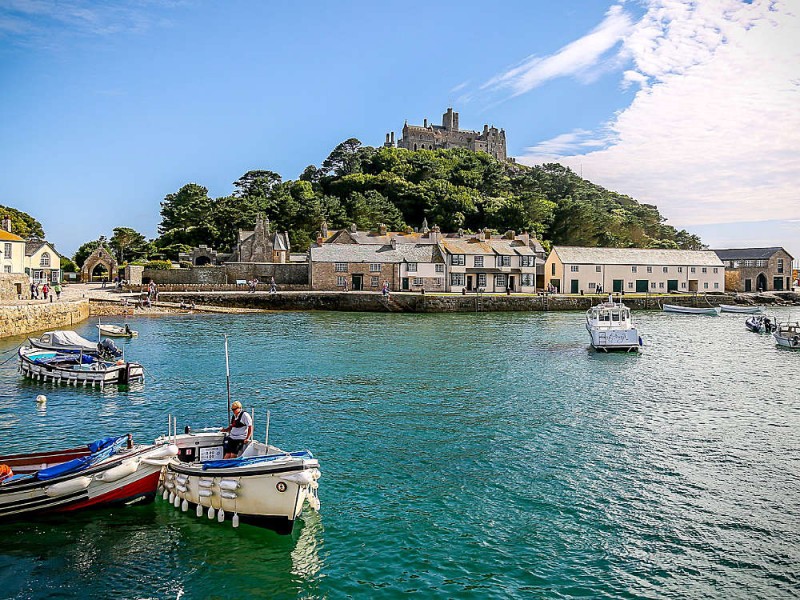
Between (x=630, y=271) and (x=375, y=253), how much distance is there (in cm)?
3615

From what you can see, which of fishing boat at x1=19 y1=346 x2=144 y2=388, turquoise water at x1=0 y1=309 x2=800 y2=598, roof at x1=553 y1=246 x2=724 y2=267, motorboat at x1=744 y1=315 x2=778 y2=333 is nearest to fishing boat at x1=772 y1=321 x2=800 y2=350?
motorboat at x1=744 y1=315 x2=778 y2=333

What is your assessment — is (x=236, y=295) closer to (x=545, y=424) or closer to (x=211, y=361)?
(x=211, y=361)

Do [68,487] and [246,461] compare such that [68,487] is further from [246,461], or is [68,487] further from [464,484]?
[464,484]

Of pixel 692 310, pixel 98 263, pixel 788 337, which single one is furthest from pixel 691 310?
pixel 98 263

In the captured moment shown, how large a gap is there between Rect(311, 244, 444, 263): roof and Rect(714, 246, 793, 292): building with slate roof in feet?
179

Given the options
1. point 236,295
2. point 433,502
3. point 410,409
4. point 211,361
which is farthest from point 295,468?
point 236,295

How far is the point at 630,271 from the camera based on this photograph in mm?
84500

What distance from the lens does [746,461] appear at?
57.2ft

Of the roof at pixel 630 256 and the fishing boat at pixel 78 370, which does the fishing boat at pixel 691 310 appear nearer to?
the roof at pixel 630 256

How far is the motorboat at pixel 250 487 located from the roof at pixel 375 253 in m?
62.3

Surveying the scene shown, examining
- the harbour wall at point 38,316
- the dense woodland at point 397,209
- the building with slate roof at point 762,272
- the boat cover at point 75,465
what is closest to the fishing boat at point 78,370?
the boat cover at point 75,465

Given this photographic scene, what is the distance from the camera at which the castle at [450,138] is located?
178 meters

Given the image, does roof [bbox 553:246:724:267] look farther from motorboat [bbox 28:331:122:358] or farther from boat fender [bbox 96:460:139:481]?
boat fender [bbox 96:460:139:481]

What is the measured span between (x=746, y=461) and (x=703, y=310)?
6191 cm
